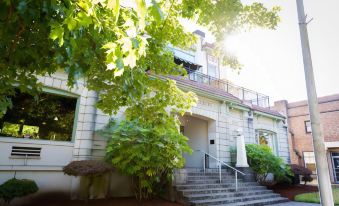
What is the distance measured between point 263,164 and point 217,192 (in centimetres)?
423

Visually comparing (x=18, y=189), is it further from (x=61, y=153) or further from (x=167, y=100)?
(x=167, y=100)

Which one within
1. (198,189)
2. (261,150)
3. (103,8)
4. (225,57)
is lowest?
(198,189)

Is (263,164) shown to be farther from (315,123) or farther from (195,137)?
(315,123)

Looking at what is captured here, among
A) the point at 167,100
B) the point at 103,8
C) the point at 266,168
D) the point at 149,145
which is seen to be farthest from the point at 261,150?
the point at 103,8

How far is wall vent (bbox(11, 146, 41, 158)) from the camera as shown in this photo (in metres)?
7.60

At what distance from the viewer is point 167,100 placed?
17.6 ft

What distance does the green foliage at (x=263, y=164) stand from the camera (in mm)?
12672

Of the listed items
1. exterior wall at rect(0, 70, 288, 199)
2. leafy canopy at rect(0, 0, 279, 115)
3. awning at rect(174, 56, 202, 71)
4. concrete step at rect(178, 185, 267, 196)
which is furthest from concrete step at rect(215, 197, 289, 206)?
awning at rect(174, 56, 202, 71)

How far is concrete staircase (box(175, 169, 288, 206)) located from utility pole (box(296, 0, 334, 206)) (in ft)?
16.4

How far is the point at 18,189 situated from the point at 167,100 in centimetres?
479

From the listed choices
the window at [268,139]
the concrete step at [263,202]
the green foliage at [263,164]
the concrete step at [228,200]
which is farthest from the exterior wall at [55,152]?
the window at [268,139]

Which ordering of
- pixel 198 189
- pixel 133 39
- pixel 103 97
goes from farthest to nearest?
1. pixel 198 189
2. pixel 103 97
3. pixel 133 39

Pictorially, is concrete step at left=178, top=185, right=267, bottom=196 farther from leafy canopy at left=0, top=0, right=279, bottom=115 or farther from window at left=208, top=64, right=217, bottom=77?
window at left=208, top=64, right=217, bottom=77

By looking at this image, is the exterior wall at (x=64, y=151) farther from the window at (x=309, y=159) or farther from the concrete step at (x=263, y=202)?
the window at (x=309, y=159)
